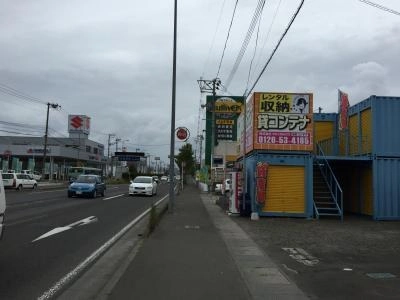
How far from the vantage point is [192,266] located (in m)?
10.4

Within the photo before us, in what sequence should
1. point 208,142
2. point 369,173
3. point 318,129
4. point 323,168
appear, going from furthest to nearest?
point 208,142
point 318,129
point 323,168
point 369,173

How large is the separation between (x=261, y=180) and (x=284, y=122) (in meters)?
2.56

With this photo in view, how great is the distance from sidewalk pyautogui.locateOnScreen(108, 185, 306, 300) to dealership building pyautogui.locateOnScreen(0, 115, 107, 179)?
76291mm

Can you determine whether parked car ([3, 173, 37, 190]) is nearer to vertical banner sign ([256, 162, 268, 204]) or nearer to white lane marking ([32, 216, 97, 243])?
white lane marking ([32, 216, 97, 243])

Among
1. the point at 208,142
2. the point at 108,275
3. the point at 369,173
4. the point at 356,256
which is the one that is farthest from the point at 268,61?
the point at 208,142

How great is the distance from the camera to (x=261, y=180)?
72.0 ft

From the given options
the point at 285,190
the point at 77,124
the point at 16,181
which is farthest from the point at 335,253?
the point at 77,124

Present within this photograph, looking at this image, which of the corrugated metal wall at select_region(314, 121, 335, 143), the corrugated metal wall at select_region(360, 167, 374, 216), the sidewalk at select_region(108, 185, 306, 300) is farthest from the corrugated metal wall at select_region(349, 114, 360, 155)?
the sidewalk at select_region(108, 185, 306, 300)

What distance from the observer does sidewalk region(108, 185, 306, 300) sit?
26.6 feet

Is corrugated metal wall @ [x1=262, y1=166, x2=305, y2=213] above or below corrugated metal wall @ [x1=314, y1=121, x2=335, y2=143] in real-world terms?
below

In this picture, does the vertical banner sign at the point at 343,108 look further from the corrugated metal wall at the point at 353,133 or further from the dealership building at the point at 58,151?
the dealership building at the point at 58,151

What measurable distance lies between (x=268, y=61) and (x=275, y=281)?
7925 mm

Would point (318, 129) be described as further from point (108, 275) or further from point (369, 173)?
point (108, 275)

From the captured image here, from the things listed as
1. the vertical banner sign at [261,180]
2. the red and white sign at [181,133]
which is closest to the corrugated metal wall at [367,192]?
the vertical banner sign at [261,180]
